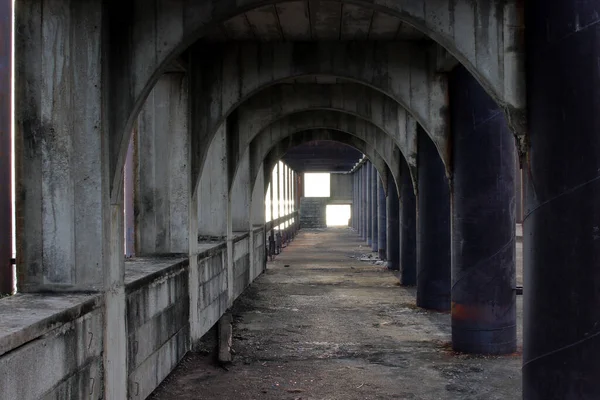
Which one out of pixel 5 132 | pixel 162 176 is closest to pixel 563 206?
pixel 5 132

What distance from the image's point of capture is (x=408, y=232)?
55.5 ft

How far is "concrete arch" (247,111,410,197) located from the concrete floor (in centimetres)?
412

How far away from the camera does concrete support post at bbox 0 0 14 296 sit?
241 inches

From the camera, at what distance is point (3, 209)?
6062mm

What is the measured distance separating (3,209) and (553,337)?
16.5 ft

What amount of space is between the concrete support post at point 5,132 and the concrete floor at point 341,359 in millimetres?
2395

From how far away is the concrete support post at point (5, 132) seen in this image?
20.1 feet

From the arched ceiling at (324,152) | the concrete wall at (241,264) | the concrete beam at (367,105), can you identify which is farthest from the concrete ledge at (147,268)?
the arched ceiling at (324,152)

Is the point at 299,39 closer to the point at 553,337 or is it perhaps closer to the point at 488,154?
the point at 488,154

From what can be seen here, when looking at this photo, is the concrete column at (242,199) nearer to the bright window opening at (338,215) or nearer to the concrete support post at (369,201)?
the concrete support post at (369,201)

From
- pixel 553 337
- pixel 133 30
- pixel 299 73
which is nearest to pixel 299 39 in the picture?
pixel 299 73

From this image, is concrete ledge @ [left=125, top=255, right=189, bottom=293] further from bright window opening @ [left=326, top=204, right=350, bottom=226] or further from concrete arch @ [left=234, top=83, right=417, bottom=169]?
bright window opening @ [left=326, top=204, right=350, bottom=226]

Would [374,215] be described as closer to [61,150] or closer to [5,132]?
[5,132]

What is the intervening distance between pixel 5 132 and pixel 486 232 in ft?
20.9
